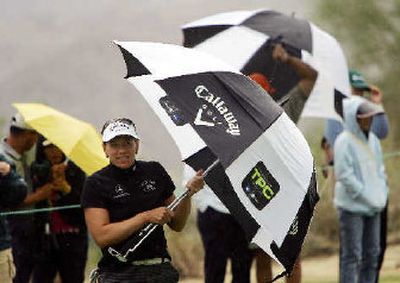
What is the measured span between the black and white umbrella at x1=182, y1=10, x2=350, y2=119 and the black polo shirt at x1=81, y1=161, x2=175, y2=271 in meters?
3.09

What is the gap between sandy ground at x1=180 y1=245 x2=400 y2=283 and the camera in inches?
605

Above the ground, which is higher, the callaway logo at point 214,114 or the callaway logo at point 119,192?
the callaway logo at point 214,114

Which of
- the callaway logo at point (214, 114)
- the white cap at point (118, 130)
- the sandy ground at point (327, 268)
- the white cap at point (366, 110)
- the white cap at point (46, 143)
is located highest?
the callaway logo at point (214, 114)

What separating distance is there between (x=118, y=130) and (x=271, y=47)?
3493mm

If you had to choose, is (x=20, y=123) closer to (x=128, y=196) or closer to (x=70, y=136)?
(x=70, y=136)

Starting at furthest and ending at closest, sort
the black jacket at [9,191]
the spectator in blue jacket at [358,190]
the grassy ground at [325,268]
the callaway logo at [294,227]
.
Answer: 1. the grassy ground at [325,268]
2. the spectator in blue jacket at [358,190]
3. the black jacket at [9,191]
4. the callaway logo at [294,227]

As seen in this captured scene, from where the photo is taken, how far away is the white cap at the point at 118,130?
721cm

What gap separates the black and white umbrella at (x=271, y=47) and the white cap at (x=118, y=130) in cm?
306

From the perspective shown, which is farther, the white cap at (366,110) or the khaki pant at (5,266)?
the white cap at (366,110)

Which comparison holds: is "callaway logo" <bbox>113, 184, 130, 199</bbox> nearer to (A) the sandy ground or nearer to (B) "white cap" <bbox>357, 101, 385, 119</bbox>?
(B) "white cap" <bbox>357, 101, 385, 119</bbox>

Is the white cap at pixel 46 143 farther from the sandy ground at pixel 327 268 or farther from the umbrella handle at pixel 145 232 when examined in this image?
Answer: the sandy ground at pixel 327 268

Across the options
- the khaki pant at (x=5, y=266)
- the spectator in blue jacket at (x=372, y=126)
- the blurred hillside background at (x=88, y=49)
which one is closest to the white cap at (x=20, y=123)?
the khaki pant at (x=5, y=266)

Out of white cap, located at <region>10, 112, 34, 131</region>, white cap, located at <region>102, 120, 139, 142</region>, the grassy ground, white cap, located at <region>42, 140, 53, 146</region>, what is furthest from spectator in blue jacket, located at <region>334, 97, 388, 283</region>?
white cap, located at <region>102, 120, 139, 142</region>

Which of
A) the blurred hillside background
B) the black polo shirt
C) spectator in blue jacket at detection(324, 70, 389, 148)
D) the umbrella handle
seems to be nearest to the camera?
the umbrella handle
